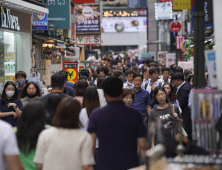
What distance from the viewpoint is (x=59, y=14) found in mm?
17312

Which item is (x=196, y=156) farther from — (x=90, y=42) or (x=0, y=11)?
(x=90, y=42)

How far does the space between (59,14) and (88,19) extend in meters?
4.98

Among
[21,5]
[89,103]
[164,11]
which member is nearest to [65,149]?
[89,103]

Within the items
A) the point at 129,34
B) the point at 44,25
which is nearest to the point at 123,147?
the point at 44,25

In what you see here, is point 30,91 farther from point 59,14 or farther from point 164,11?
point 164,11

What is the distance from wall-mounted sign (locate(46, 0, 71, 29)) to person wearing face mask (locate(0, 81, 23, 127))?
32.2ft

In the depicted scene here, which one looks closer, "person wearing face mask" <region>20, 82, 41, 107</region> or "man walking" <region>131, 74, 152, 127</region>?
"person wearing face mask" <region>20, 82, 41, 107</region>

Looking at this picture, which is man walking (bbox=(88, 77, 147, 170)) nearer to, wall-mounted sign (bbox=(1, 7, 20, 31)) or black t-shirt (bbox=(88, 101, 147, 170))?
black t-shirt (bbox=(88, 101, 147, 170))

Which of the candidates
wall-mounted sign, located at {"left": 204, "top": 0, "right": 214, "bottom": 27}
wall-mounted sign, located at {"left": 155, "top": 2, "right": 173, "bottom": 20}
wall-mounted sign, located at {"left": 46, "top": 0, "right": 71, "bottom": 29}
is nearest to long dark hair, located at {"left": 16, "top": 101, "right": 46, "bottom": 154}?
wall-mounted sign, located at {"left": 204, "top": 0, "right": 214, "bottom": 27}

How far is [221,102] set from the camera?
3.77 meters

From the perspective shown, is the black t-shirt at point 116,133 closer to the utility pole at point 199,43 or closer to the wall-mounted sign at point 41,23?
the utility pole at point 199,43

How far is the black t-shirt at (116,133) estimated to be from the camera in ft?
13.9

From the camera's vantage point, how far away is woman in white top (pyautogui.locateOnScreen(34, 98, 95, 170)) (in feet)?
12.2

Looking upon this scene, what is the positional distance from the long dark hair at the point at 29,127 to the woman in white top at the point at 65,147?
341 mm
